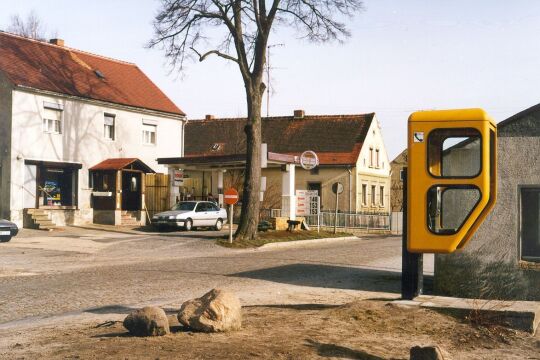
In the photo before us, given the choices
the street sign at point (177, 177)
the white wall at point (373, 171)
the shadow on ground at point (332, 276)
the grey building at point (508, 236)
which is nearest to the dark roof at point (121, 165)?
the street sign at point (177, 177)

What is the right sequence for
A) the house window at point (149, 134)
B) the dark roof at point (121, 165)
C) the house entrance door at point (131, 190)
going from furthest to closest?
the house window at point (149, 134), the house entrance door at point (131, 190), the dark roof at point (121, 165)

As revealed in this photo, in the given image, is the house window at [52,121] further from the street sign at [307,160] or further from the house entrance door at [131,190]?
the street sign at [307,160]

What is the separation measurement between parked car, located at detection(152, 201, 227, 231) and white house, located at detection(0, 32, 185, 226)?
12.6 ft

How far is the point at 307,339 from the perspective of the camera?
7895mm

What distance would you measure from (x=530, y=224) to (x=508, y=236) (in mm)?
1556

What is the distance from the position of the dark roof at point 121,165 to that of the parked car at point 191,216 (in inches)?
151

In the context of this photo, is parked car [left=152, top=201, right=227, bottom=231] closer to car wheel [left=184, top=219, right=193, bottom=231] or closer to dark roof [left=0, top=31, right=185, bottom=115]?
car wheel [left=184, top=219, right=193, bottom=231]

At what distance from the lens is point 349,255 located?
76.9ft

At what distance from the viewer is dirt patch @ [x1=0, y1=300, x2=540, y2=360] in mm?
7195

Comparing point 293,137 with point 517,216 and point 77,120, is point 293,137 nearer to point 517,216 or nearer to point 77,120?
point 77,120

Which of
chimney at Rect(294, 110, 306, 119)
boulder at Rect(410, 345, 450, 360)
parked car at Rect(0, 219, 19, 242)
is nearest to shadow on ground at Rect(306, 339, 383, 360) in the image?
boulder at Rect(410, 345, 450, 360)

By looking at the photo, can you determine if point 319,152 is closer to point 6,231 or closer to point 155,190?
point 155,190

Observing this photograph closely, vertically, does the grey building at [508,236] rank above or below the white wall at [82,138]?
below

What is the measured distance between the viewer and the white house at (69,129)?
33906 mm
